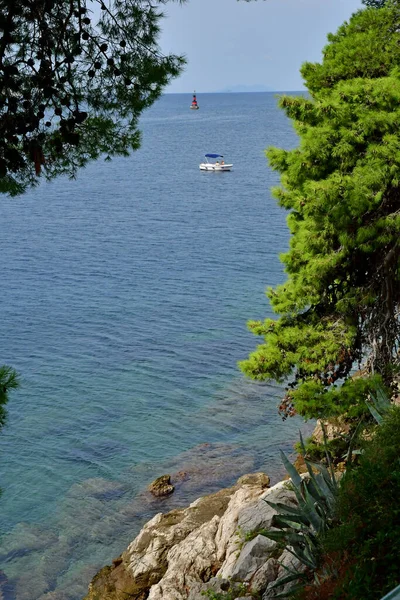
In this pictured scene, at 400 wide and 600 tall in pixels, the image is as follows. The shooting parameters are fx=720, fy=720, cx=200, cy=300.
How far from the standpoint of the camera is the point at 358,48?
41.4 ft

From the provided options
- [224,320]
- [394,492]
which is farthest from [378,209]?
[224,320]

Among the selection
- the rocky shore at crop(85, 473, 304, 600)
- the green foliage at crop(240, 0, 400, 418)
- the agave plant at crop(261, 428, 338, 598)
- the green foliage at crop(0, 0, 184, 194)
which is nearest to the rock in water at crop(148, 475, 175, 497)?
the rocky shore at crop(85, 473, 304, 600)

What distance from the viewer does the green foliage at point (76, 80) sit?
715cm

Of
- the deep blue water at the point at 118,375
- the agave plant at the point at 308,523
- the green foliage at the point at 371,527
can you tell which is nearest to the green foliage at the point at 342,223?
the agave plant at the point at 308,523

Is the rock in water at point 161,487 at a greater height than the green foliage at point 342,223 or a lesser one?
lesser

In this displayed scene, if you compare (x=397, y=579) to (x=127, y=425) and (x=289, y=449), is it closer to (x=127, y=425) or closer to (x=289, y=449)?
(x=289, y=449)

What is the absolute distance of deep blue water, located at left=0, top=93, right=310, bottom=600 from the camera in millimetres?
18172

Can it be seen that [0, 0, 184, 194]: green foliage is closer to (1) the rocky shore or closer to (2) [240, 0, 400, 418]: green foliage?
(2) [240, 0, 400, 418]: green foliage

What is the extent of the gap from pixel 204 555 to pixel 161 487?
7.04 meters

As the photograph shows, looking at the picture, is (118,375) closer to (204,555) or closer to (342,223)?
(204,555)

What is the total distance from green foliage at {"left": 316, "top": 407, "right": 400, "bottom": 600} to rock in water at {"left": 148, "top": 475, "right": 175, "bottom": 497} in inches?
470

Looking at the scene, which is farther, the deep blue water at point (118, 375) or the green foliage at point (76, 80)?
the deep blue water at point (118, 375)

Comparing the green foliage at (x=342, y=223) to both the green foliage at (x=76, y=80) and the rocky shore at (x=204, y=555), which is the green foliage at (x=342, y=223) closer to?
the rocky shore at (x=204, y=555)

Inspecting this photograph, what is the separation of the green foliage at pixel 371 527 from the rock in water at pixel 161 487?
11.9 meters
